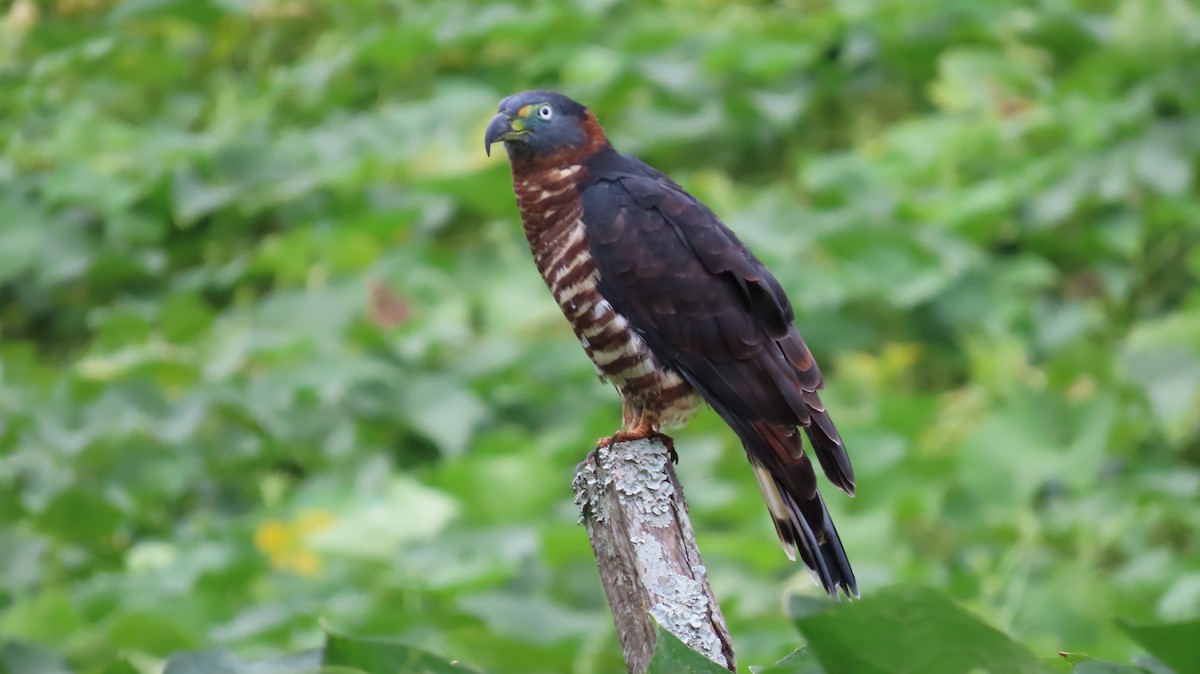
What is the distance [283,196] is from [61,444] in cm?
Answer: 169

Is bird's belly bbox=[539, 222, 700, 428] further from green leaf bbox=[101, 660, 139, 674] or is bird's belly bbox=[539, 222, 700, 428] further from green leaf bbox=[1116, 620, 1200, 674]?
green leaf bbox=[1116, 620, 1200, 674]

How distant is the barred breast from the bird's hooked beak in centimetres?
16

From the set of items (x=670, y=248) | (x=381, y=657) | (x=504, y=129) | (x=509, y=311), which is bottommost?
(x=381, y=657)

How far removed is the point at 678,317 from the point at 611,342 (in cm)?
14

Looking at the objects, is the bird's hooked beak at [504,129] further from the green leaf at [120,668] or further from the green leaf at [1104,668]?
the green leaf at [1104,668]

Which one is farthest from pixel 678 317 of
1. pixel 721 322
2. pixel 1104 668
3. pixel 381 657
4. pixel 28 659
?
pixel 28 659

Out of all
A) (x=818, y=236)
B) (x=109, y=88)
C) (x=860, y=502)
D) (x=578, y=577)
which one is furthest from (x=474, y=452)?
(x=109, y=88)

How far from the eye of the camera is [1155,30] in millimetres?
5793

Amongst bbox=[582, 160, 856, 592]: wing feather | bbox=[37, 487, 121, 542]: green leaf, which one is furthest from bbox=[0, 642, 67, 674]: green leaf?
bbox=[582, 160, 856, 592]: wing feather

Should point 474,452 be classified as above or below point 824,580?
above

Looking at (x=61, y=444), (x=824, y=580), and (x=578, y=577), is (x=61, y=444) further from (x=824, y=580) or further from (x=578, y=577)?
(x=824, y=580)

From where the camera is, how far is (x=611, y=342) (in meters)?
2.65

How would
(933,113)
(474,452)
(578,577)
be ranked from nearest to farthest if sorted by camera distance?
(578,577) < (474,452) < (933,113)

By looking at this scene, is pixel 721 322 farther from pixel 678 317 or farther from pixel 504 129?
pixel 504 129
